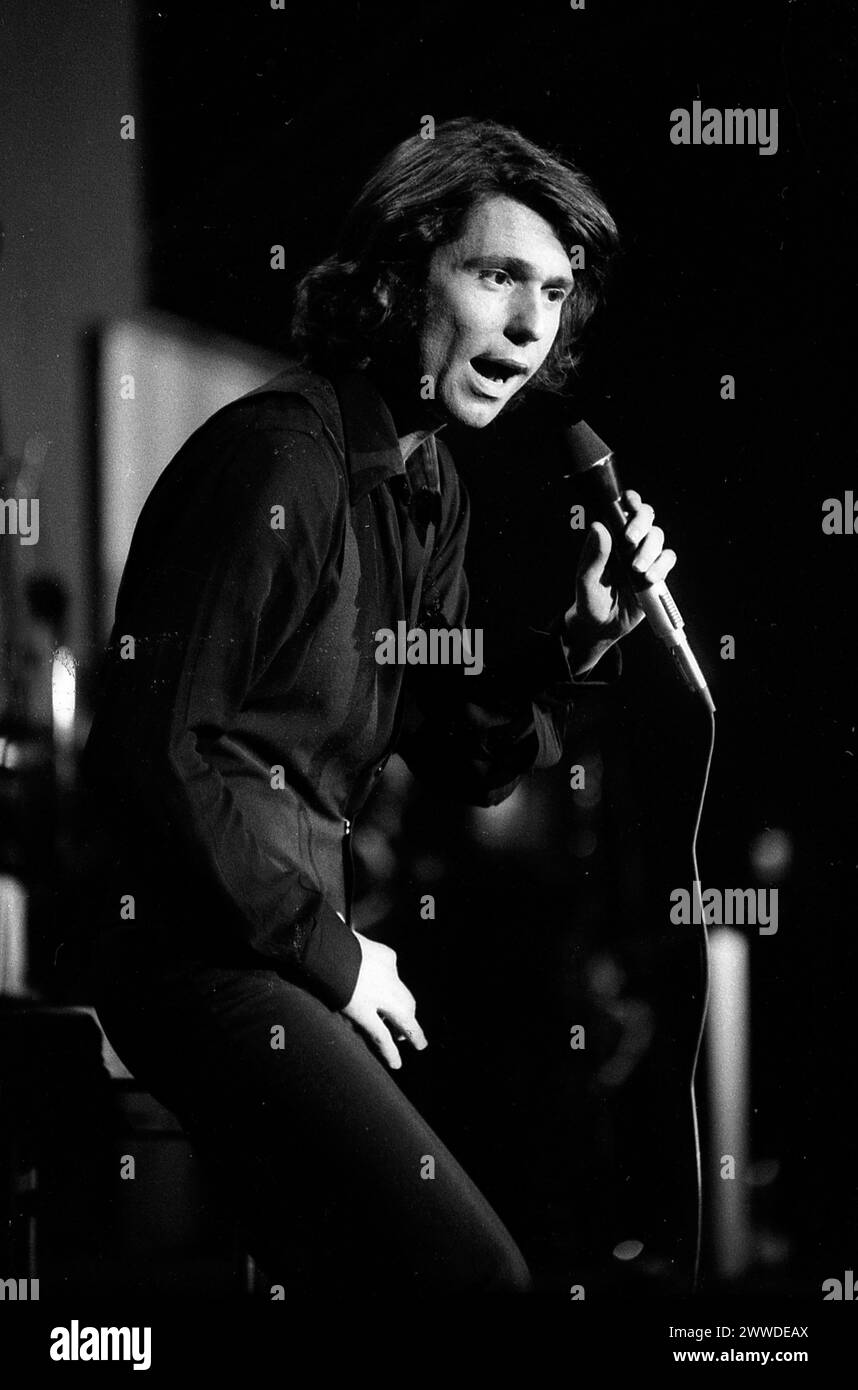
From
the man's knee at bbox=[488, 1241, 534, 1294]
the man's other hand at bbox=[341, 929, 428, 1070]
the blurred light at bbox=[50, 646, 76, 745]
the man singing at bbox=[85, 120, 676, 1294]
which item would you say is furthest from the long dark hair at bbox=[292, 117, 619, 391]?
the man's knee at bbox=[488, 1241, 534, 1294]

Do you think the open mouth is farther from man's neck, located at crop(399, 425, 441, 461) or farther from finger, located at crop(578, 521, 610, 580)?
finger, located at crop(578, 521, 610, 580)

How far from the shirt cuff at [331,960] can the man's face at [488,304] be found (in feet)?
2.34

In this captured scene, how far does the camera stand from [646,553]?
1.88m

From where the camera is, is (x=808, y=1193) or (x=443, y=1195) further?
(x=808, y=1193)

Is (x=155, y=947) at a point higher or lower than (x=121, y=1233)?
higher

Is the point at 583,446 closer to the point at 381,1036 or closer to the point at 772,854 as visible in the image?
the point at 772,854

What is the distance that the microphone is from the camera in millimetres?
1874

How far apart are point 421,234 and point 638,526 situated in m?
0.50

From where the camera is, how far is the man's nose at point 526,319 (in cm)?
184

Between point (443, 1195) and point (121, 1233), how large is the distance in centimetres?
52

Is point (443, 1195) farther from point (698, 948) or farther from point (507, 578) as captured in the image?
point (507, 578)

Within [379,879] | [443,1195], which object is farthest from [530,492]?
[443,1195]

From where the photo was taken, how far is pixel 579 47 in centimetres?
193
